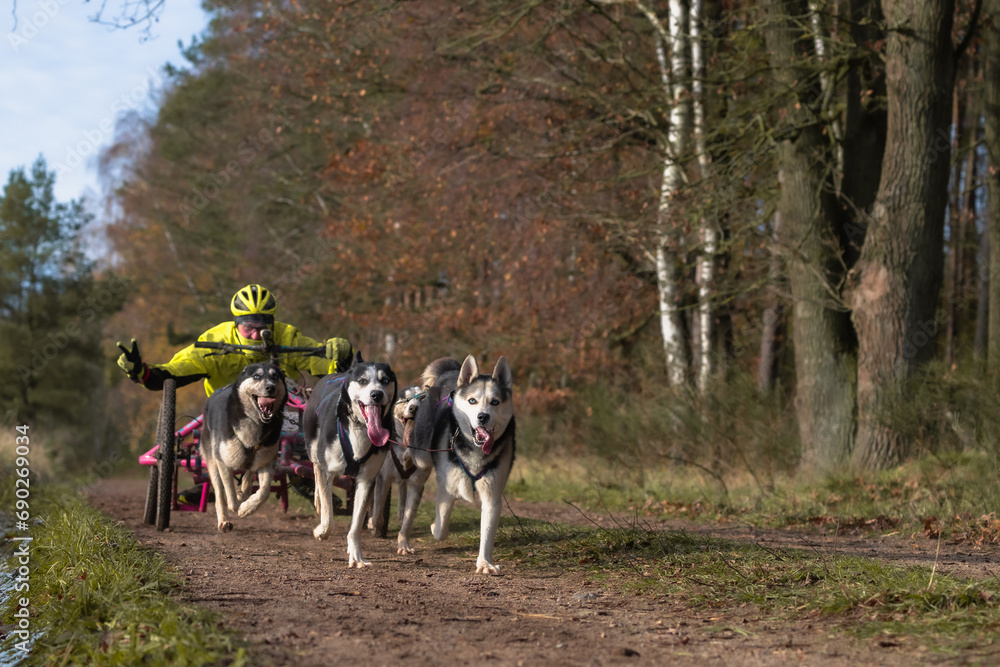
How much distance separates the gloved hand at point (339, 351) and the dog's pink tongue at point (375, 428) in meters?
1.69

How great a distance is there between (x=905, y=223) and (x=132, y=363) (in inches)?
334

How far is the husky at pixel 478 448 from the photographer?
6.43 metres

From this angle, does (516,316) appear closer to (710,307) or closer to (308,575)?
(710,307)

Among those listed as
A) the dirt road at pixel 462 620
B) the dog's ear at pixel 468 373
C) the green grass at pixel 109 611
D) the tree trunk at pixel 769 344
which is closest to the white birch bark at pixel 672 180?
the tree trunk at pixel 769 344

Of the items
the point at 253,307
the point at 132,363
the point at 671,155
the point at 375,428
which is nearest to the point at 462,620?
the point at 375,428

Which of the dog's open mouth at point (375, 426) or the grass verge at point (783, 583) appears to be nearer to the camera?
the grass verge at point (783, 583)

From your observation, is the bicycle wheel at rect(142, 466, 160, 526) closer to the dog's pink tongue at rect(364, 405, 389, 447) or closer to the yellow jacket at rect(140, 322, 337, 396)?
the yellow jacket at rect(140, 322, 337, 396)

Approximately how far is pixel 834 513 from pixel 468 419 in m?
4.73

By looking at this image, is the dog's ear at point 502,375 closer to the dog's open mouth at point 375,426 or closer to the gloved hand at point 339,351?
the dog's open mouth at point 375,426

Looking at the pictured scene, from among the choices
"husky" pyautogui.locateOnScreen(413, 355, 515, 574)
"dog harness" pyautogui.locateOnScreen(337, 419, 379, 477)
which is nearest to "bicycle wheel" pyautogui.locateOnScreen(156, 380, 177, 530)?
"dog harness" pyautogui.locateOnScreen(337, 419, 379, 477)

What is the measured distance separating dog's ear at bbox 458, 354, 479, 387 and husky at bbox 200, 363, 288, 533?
1.92 metres

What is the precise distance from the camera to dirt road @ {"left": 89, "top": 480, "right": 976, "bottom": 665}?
4129mm

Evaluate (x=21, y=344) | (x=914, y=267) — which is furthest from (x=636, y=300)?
(x=21, y=344)

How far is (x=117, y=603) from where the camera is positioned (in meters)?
4.83
